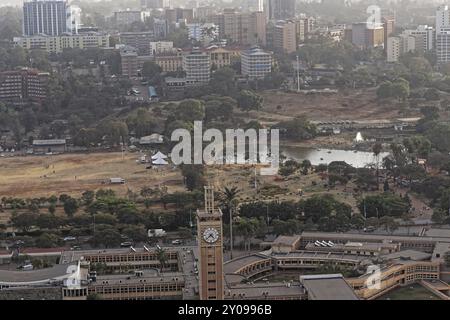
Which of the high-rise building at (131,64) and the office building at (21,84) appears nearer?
the office building at (21,84)

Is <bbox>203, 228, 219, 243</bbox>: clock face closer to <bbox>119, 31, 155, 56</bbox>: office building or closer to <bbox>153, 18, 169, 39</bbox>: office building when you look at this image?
<bbox>119, 31, 155, 56</bbox>: office building

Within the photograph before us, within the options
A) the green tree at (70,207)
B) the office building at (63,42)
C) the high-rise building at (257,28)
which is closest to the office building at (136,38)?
the office building at (63,42)

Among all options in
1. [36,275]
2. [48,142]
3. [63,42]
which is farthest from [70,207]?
[63,42]

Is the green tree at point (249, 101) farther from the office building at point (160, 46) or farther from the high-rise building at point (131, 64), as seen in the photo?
the office building at point (160, 46)

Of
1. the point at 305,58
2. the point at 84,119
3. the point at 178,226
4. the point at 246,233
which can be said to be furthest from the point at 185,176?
the point at 305,58

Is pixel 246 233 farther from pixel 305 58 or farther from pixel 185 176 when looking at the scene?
pixel 305 58

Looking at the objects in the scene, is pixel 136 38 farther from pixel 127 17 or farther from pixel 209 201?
pixel 209 201

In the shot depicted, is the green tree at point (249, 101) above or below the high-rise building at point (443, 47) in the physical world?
below

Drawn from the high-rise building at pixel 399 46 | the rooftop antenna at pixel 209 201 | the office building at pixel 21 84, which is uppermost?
the high-rise building at pixel 399 46
